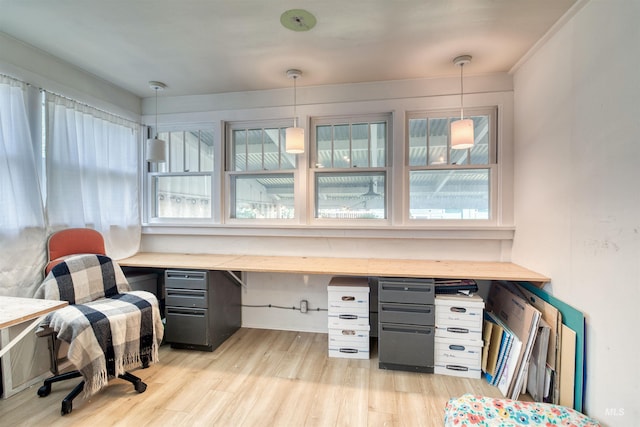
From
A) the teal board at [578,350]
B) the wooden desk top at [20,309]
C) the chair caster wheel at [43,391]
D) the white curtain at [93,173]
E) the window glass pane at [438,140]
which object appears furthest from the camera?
the window glass pane at [438,140]

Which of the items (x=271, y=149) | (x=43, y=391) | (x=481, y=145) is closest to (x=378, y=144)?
(x=481, y=145)

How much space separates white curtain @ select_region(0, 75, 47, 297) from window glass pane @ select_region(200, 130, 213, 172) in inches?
53.4

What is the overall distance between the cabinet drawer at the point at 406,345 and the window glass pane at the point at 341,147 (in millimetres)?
1594

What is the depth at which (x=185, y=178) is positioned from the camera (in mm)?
3223

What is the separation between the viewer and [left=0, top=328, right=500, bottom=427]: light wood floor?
1.69 metres

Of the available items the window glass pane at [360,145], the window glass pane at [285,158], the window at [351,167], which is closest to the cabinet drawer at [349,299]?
the window at [351,167]

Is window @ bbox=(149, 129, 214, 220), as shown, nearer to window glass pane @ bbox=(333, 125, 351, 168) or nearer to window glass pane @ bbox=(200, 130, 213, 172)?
window glass pane @ bbox=(200, 130, 213, 172)

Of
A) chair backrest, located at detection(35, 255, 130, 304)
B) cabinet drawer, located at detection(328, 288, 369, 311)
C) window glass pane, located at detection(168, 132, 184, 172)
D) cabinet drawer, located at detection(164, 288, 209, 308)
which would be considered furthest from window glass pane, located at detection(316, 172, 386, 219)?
chair backrest, located at detection(35, 255, 130, 304)

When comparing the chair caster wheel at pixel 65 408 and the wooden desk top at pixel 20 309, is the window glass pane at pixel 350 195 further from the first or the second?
the chair caster wheel at pixel 65 408

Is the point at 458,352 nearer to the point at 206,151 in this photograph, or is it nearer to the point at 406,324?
the point at 406,324

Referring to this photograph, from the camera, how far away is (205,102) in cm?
306

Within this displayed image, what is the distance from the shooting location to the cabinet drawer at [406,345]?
85.0 inches

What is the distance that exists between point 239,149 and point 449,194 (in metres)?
2.28

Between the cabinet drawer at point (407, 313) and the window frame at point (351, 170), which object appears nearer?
the cabinet drawer at point (407, 313)
